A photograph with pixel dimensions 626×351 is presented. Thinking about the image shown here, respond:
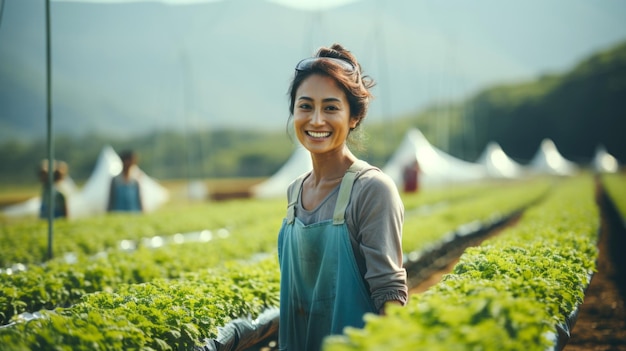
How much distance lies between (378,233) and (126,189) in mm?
9565

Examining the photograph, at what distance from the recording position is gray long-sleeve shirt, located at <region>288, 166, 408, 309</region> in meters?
2.39

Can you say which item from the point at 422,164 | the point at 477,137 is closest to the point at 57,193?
the point at 422,164

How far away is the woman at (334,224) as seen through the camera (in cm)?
242

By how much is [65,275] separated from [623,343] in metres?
6.20

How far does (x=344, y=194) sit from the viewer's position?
2523 millimetres

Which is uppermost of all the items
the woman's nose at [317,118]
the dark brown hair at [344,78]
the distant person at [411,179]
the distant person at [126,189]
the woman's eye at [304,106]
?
the dark brown hair at [344,78]

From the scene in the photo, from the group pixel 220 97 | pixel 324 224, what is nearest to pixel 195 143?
pixel 220 97

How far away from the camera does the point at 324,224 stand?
2.55 metres

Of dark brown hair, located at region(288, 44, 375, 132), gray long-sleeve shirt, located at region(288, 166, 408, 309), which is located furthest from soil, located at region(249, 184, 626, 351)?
dark brown hair, located at region(288, 44, 375, 132)

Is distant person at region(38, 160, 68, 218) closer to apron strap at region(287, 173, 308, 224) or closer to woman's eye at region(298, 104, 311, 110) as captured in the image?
apron strap at region(287, 173, 308, 224)

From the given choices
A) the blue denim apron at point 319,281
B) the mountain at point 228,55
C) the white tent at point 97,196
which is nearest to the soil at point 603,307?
the blue denim apron at point 319,281

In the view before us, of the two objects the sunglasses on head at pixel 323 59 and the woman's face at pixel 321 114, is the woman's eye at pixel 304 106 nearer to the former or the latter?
the woman's face at pixel 321 114

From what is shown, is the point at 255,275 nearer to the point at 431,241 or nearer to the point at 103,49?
the point at 431,241

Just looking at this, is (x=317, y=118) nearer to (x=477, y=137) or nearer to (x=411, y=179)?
(x=411, y=179)
